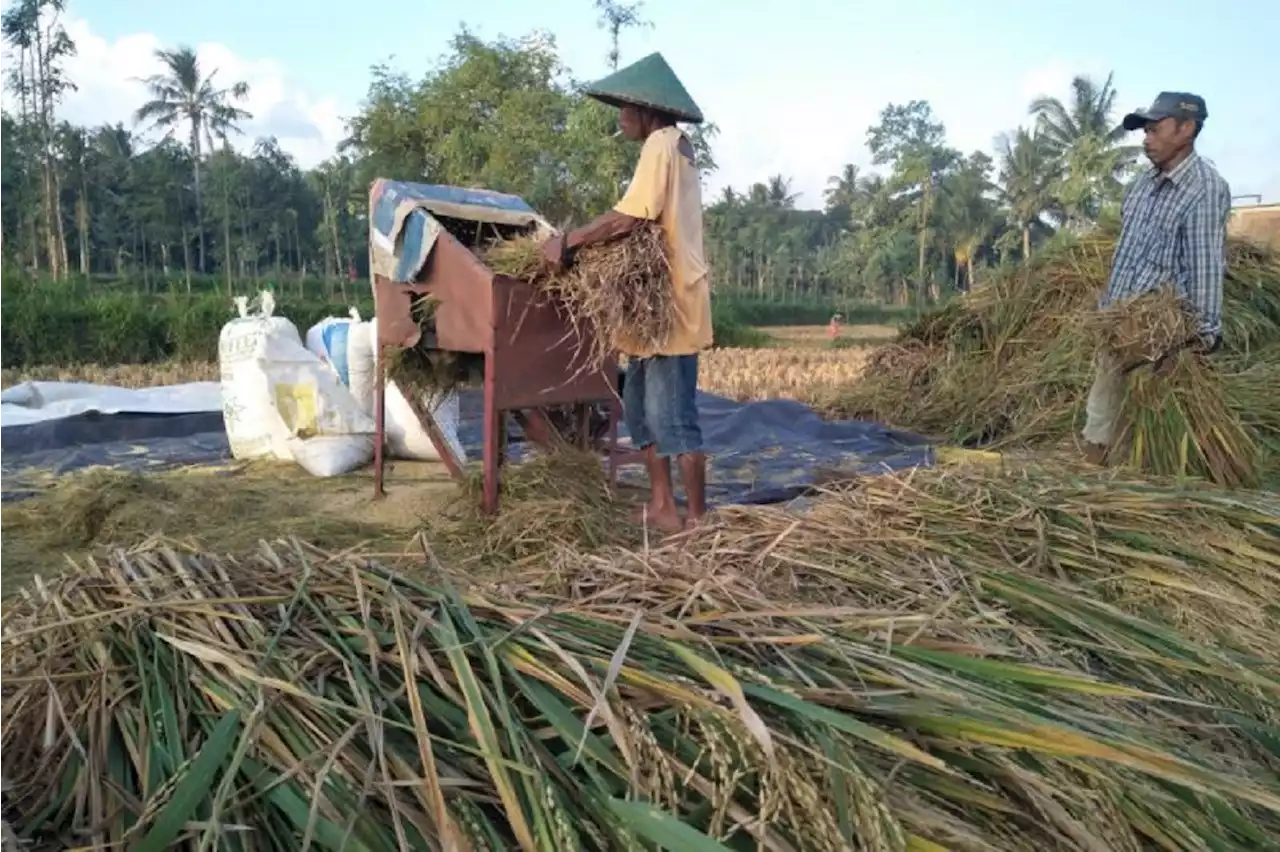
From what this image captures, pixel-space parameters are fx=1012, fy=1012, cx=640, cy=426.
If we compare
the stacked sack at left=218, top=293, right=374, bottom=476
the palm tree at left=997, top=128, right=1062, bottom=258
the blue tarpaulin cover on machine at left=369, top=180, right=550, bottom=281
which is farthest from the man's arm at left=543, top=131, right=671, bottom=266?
the palm tree at left=997, top=128, right=1062, bottom=258

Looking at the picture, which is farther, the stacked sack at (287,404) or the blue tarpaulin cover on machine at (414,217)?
the stacked sack at (287,404)

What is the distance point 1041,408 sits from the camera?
22.5ft

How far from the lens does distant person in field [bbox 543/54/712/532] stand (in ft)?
12.7

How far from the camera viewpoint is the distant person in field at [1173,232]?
13.4ft

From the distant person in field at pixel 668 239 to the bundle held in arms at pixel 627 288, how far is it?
41mm

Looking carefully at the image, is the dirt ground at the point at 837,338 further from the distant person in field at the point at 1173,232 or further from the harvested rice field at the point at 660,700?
the harvested rice field at the point at 660,700

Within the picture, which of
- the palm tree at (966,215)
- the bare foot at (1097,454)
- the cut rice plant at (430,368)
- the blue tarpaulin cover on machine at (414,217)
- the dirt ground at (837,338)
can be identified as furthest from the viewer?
the palm tree at (966,215)

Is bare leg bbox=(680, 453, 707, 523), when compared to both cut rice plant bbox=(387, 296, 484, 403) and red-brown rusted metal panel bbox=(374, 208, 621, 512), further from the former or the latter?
cut rice plant bbox=(387, 296, 484, 403)

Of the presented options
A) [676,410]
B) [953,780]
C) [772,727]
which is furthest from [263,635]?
[676,410]

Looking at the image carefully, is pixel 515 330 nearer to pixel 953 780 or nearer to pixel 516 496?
pixel 516 496

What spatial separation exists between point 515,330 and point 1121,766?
3.31 m

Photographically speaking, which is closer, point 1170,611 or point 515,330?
point 1170,611

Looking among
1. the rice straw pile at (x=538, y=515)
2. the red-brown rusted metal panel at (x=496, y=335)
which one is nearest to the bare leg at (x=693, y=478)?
the rice straw pile at (x=538, y=515)

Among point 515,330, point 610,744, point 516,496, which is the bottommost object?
point 516,496
